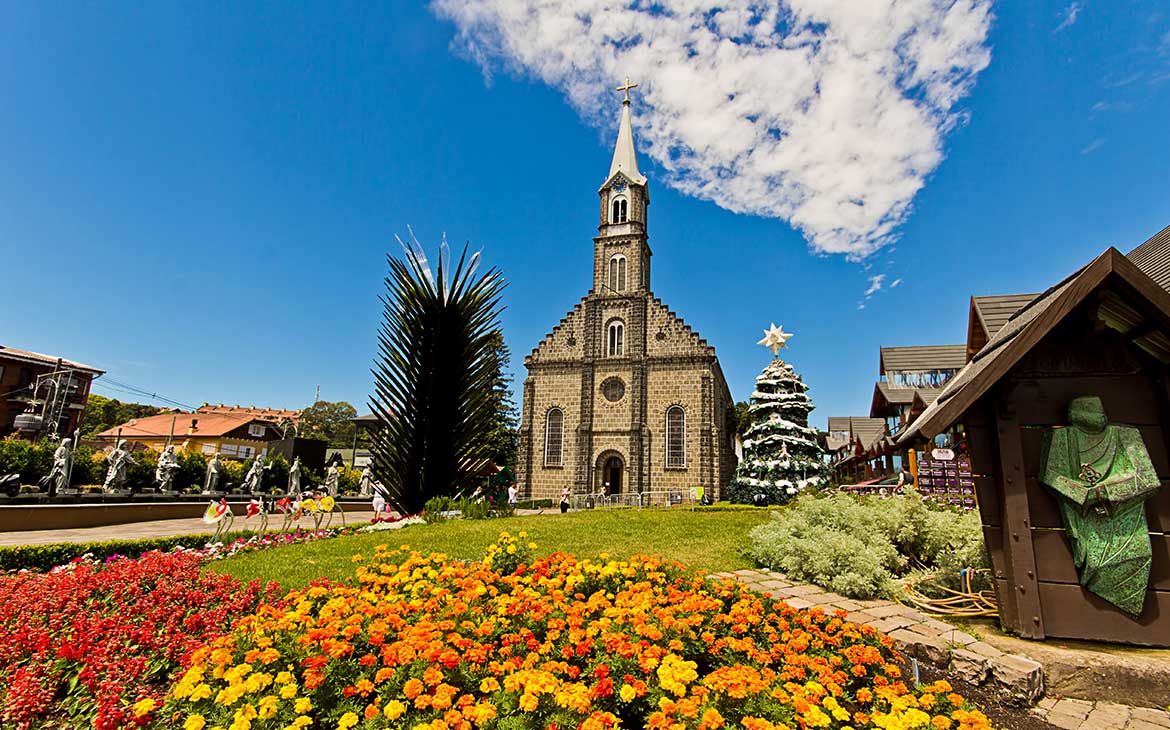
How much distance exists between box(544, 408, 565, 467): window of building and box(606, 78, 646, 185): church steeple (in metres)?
15.3

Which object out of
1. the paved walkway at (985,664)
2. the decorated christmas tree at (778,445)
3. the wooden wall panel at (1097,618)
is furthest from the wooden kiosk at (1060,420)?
the decorated christmas tree at (778,445)

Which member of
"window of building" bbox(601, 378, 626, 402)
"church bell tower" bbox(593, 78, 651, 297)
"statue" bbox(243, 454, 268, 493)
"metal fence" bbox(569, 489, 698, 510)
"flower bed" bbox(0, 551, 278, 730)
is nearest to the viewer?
"flower bed" bbox(0, 551, 278, 730)

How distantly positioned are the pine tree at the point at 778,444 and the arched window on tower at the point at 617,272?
33.9 feet

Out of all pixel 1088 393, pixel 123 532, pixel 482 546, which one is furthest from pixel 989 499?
pixel 123 532

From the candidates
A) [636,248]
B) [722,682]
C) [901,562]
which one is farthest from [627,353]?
[722,682]

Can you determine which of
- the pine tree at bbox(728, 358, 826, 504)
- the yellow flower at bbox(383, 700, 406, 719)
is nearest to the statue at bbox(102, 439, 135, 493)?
the yellow flower at bbox(383, 700, 406, 719)

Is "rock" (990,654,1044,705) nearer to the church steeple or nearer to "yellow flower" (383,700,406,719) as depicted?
"yellow flower" (383,700,406,719)

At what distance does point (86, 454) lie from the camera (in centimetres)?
2019

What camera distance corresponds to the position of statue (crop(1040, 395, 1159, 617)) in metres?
4.35

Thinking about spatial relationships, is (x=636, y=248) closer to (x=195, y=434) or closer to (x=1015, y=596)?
(x=1015, y=596)

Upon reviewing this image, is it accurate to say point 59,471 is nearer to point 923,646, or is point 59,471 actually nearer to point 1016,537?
point 923,646

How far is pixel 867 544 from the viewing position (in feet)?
23.7

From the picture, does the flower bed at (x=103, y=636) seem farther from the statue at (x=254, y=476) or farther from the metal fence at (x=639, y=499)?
the metal fence at (x=639, y=499)

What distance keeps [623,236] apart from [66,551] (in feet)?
92.0
